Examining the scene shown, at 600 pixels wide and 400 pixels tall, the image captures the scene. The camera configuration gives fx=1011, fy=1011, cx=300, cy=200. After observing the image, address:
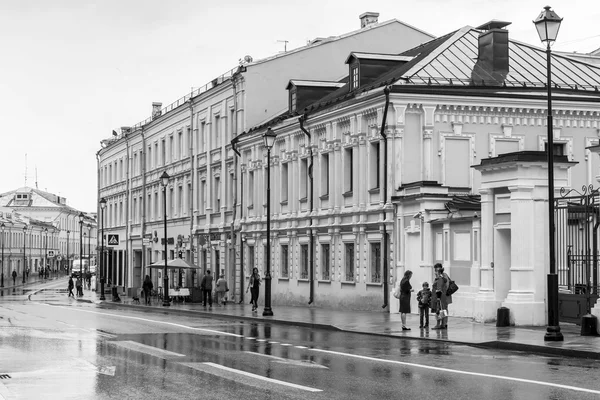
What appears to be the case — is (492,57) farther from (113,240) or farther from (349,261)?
(113,240)

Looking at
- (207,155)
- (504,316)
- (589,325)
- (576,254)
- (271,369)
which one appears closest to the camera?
(271,369)

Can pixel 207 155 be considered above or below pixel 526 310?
above

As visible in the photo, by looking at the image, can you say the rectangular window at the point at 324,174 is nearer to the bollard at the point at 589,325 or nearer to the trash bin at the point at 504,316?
the trash bin at the point at 504,316

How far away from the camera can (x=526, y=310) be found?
79.8 ft

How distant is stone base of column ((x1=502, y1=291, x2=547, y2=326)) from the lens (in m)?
24.3

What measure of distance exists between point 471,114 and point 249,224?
1580 centimetres

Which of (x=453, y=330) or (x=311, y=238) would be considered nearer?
(x=453, y=330)

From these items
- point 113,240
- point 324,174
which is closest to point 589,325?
point 324,174

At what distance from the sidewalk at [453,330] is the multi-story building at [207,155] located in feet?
46.8

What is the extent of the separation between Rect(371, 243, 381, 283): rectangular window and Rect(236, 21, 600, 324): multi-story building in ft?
0.15

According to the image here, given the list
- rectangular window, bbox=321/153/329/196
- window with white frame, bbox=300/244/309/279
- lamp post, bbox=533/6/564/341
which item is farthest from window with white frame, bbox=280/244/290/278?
lamp post, bbox=533/6/564/341

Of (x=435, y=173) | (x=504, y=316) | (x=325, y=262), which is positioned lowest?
(x=504, y=316)

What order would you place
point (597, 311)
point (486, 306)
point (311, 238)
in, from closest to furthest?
point (597, 311) < point (486, 306) < point (311, 238)

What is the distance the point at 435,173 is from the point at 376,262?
371 cm
